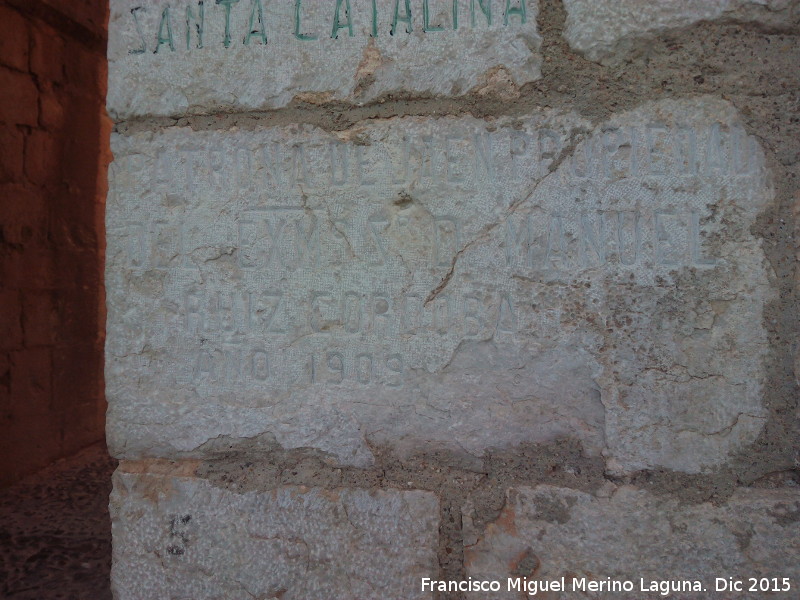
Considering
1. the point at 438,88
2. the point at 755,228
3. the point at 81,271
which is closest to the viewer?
the point at 755,228

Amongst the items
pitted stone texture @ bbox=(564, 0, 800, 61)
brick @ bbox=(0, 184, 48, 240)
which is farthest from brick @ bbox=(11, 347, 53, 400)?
pitted stone texture @ bbox=(564, 0, 800, 61)

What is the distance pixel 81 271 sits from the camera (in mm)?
3537

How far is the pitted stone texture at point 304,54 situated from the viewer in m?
1.21

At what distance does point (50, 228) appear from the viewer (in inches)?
128

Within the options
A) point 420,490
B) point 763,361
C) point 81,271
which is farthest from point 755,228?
point 81,271

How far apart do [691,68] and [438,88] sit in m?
0.51

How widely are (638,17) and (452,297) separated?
27.0 inches

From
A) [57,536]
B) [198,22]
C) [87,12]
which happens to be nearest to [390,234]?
[198,22]

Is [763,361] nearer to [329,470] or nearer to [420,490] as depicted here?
[420,490]

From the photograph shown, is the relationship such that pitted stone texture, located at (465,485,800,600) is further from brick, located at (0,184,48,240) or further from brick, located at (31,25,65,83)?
brick, located at (31,25,65,83)

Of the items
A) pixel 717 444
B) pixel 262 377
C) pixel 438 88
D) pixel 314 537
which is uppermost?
pixel 438 88

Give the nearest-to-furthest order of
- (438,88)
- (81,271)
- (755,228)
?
(755,228)
(438,88)
(81,271)

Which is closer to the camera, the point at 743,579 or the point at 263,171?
the point at 743,579

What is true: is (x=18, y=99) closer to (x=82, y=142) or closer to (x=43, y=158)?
(x=43, y=158)
